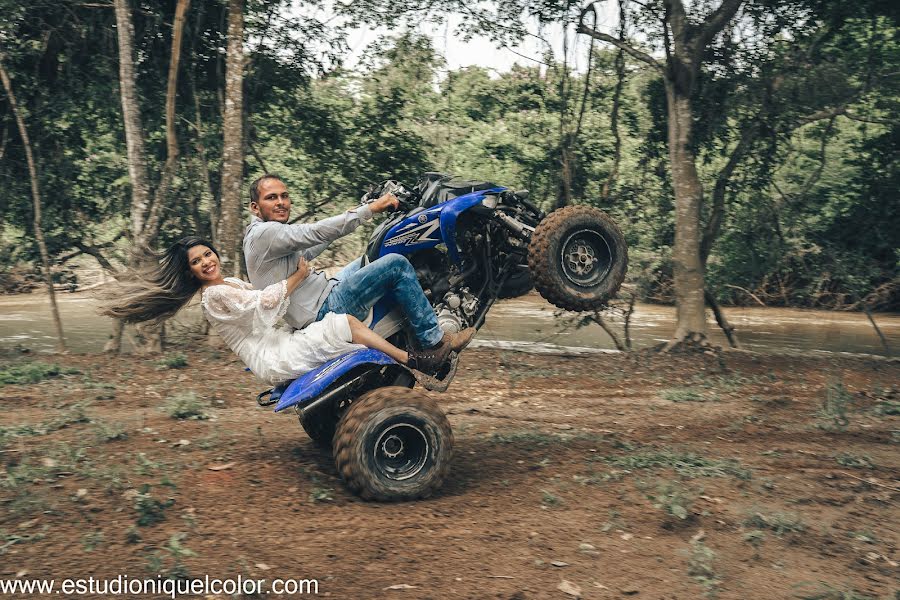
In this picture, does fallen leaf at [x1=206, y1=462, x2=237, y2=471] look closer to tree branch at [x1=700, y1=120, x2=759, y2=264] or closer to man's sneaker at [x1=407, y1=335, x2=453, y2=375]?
man's sneaker at [x1=407, y1=335, x2=453, y2=375]

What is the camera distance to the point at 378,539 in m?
4.02

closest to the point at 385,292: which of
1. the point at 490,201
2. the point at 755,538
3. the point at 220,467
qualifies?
the point at 490,201

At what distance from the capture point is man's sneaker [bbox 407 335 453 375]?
16.5ft

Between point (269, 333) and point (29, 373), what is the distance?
5394 mm

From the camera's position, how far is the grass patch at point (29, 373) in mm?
8508

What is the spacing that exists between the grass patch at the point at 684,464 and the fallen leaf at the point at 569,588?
185 cm

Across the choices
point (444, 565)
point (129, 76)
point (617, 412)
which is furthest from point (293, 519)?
point (129, 76)

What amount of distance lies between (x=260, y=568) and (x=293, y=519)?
0.67 meters

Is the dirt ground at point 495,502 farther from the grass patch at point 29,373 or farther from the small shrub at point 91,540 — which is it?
the grass patch at point 29,373

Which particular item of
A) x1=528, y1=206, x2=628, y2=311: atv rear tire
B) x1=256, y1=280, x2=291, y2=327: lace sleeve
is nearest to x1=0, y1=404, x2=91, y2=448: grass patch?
x1=256, y1=280, x2=291, y2=327: lace sleeve

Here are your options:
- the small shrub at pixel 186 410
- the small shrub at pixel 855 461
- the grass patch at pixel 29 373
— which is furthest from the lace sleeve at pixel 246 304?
the grass patch at pixel 29 373

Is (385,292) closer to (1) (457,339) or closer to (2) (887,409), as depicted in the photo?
(1) (457,339)

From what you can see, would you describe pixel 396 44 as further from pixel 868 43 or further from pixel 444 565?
pixel 444 565

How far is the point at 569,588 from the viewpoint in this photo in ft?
11.4
